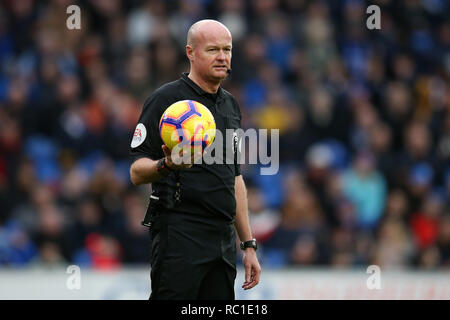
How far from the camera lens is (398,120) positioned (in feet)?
41.2

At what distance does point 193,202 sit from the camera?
537 centimetres

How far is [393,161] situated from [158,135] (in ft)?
22.6

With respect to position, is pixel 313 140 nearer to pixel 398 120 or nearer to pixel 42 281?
pixel 398 120

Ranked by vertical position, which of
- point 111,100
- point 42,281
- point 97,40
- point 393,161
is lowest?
point 42,281

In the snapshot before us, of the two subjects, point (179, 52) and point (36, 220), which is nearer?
point (36, 220)

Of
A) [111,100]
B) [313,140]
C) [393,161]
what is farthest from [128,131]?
[393,161]

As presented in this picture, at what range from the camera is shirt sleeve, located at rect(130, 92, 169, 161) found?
5.39 m

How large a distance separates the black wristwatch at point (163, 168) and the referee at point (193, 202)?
13cm

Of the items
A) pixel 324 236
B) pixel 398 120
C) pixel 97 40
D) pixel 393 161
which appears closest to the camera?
pixel 324 236

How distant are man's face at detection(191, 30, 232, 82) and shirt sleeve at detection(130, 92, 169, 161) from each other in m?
0.34
